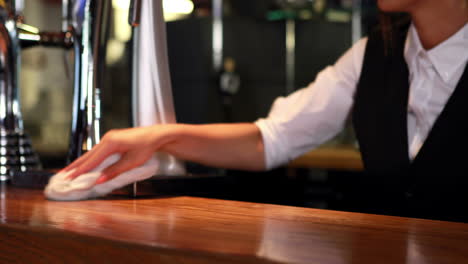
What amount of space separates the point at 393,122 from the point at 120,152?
2.23 ft

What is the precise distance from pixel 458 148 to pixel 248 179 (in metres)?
0.94

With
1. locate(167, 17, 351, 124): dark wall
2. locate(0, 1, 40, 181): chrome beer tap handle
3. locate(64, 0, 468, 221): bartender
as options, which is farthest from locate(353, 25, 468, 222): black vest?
locate(167, 17, 351, 124): dark wall

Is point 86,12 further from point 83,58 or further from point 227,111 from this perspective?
point 227,111

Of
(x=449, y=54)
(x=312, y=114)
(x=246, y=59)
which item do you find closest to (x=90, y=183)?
(x=312, y=114)

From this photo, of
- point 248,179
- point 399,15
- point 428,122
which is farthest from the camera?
point 248,179

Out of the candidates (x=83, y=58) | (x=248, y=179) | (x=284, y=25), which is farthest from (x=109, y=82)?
(x=83, y=58)

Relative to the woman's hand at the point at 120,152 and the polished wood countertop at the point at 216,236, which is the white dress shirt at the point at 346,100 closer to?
the woman's hand at the point at 120,152

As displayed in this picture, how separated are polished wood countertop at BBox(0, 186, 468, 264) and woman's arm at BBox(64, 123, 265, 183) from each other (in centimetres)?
12

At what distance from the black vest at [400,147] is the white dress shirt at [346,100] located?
0.03 metres

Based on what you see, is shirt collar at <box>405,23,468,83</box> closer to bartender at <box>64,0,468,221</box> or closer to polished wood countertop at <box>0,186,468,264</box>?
bartender at <box>64,0,468,221</box>

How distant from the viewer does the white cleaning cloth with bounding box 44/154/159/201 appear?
2.81 ft

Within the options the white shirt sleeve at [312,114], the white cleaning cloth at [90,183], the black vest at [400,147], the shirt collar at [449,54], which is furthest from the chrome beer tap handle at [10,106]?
the shirt collar at [449,54]

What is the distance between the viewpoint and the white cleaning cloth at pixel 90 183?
0.86m

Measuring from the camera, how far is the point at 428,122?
1.28 m
